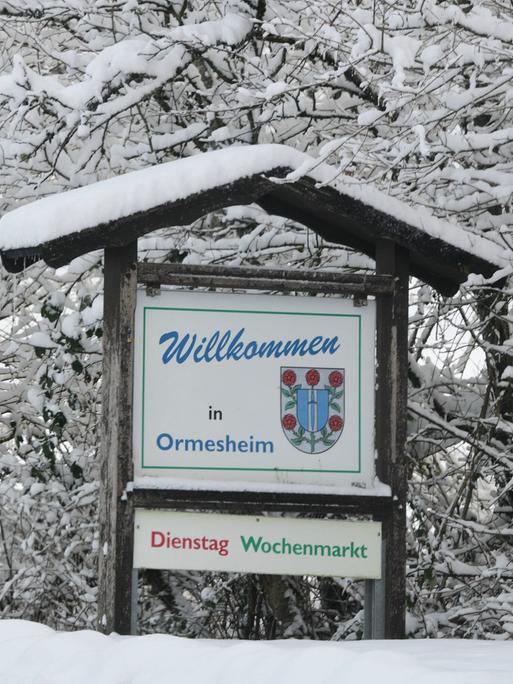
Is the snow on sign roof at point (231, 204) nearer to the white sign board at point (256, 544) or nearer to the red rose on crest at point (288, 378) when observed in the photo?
the red rose on crest at point (288, 378)

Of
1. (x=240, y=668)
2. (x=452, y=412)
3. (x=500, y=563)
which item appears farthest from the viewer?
(x=452, y=412)

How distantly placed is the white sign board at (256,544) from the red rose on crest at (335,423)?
426 millimetres

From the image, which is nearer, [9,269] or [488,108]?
[9,269]

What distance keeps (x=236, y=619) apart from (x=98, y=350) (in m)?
1.99

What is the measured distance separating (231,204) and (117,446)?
1232mm

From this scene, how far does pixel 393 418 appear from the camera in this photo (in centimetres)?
630

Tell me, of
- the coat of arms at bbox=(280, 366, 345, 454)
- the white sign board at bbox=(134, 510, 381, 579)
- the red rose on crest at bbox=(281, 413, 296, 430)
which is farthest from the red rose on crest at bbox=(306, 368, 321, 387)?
the white sign board at bbox=(134, 510, 381, 579)

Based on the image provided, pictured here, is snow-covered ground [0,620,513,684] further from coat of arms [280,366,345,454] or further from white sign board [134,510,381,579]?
coat of arms [280,366,345,454]

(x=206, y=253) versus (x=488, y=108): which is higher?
(x=488, y=108)

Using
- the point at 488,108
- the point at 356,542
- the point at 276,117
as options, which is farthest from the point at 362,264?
the point at 356,542

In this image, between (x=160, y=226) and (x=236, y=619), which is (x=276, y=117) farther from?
(x=236, y=619)

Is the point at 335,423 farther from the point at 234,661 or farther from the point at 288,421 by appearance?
the point at 234,661

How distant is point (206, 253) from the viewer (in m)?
8.92

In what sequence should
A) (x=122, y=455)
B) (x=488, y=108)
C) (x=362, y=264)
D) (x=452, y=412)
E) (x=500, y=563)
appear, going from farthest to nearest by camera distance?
1. (x=452, y=412)
2. (x=362, y=264)
3. (x=500, y=563)
4. (x=488, y=108)
5. (x=122, y=455)
